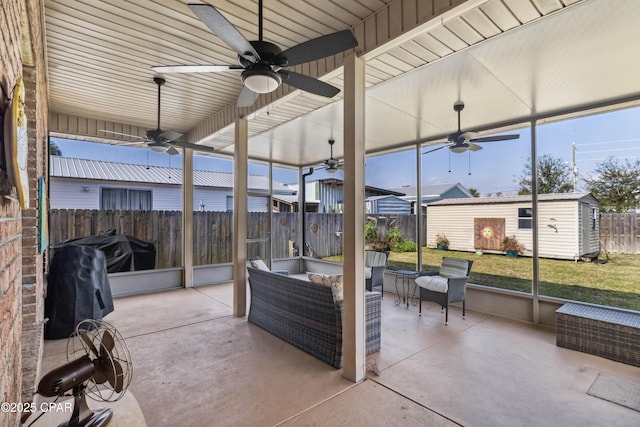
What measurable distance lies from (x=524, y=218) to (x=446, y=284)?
184 centimetres

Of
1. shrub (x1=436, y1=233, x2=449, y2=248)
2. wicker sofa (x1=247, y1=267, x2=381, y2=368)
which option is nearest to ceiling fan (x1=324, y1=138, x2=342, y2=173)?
shrub (x1=436, y1=233, x2=449, y2=248)

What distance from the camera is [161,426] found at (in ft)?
7.14

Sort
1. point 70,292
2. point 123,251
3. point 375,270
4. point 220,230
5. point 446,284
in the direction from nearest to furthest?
point 70,292, point 446,284, point 375,270, point 123,251, point 220,230

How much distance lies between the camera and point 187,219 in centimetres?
643

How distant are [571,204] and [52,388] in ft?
19.2

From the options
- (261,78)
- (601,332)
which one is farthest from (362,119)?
(601,332)

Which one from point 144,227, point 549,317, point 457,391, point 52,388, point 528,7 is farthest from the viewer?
point 144,227

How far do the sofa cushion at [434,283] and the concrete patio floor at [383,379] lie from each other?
0.51 meters

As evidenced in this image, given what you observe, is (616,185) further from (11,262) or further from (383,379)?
(11,262)

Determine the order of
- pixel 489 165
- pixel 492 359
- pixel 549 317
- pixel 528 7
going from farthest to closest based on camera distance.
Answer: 1. pixel 489 165
2. pixel 549 317
3. pixel 492 359
4. pixel 528 7

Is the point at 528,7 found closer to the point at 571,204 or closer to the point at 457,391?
the point at 457,391

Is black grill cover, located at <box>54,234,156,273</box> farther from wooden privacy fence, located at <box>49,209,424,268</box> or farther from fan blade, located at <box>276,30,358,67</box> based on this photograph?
fan blade, located at <box>276,30,358,67</box>

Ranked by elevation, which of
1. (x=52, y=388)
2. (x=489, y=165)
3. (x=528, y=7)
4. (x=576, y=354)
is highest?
(x=528, y=7)

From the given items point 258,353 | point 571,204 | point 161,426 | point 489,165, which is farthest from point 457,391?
point 489,165
